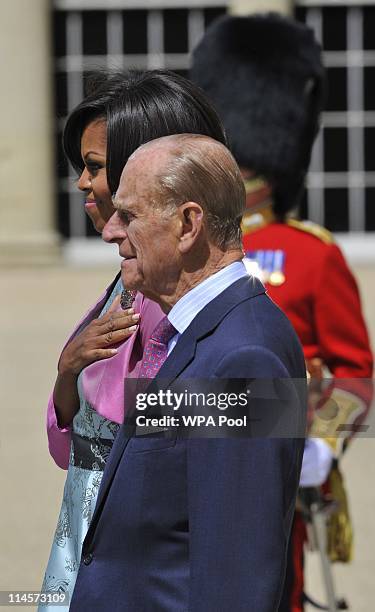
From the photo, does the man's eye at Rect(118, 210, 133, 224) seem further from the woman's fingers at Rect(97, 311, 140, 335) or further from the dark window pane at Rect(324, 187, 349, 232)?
the dark window pane at Rect(324, 187, 349, 232)

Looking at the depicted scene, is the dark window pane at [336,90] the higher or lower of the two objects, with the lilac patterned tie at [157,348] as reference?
lower

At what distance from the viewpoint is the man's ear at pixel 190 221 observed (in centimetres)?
205

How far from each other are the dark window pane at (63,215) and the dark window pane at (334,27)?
109 inches

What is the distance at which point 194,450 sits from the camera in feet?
6.59

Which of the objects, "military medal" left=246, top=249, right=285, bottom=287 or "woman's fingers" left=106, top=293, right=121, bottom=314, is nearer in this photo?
"woman's fingers" left=106, top=293, right=121, bottom=314

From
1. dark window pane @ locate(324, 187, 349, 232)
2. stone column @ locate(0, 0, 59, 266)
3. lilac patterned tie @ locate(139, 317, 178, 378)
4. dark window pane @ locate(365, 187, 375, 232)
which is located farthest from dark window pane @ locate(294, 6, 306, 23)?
lilac patterned tie @ locate(139, 317, 178, 378)

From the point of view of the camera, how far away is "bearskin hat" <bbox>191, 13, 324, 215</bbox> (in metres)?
4.45

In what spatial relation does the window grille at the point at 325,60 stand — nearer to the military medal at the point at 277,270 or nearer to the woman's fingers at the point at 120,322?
the military medal at the point at 277,270

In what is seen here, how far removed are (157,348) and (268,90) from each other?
2.54 metres

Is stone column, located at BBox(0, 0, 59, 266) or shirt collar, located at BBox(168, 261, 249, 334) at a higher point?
shirt collar, located at BBox(168, 261, 249, 334)

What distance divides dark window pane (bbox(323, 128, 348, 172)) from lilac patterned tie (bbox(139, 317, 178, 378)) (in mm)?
11029

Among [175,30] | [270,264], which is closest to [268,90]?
[270,264]

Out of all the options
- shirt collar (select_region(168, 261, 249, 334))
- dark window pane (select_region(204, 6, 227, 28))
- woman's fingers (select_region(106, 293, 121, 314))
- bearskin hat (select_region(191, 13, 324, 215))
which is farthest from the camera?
dark window pane (select_region(204, 6, 227, 28))

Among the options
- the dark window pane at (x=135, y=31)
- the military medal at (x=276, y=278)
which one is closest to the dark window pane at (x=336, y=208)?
the dark window pane at (x=135, y=31)
